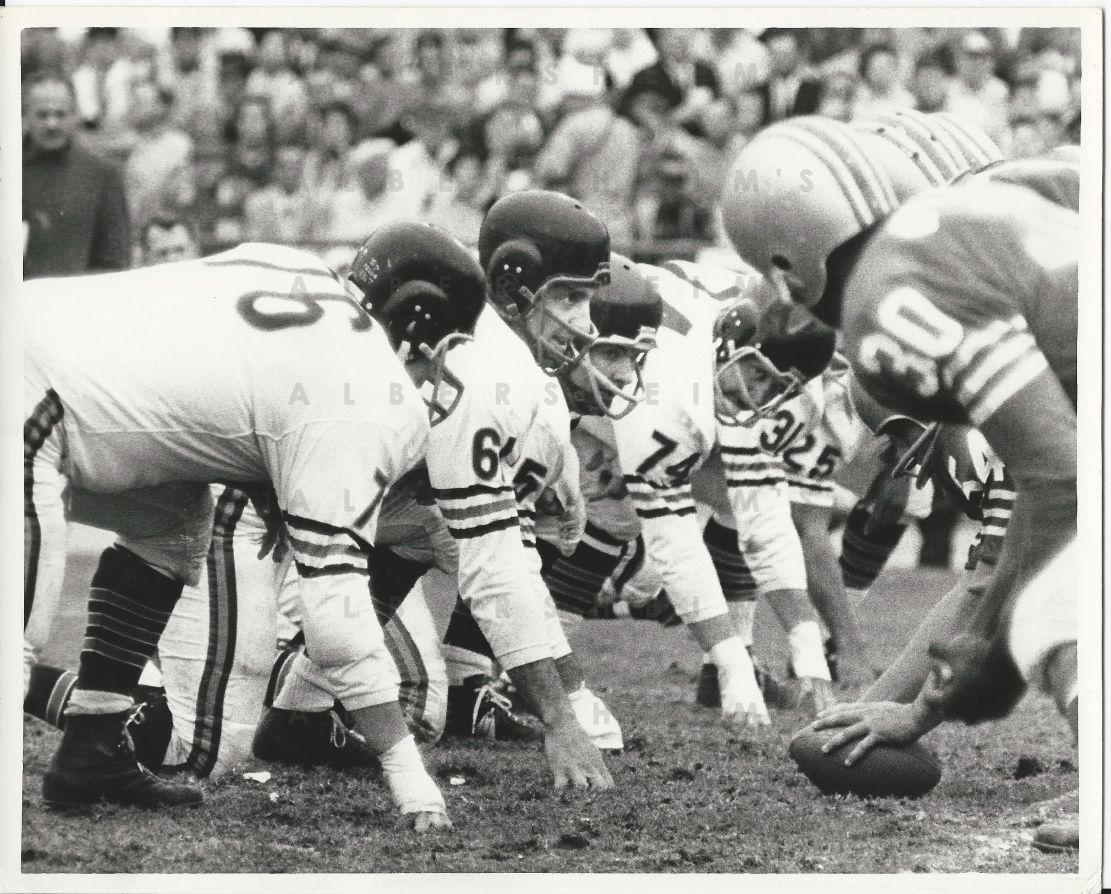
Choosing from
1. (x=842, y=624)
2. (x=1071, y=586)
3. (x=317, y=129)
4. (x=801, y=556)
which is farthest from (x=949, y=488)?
(x=317, y=129)

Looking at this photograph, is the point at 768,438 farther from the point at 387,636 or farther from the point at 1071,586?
the point at 1071,586

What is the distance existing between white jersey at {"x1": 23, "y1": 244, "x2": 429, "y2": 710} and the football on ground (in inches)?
46.0

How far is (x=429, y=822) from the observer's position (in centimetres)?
430

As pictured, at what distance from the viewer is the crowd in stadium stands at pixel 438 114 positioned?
5582mm

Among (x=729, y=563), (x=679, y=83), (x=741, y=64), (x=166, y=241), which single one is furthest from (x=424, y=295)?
(x=166, y=241)

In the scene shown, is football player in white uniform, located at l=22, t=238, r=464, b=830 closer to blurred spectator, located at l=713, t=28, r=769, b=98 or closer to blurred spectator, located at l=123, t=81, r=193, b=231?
blurred spectator, located at l=713, t=28, r=769, b=98

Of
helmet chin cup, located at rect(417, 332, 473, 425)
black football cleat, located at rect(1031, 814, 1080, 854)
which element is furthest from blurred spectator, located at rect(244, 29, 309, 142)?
black football cleat, located at rect(1031, 814, 1080, 854)

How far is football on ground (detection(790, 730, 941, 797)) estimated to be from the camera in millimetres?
4539

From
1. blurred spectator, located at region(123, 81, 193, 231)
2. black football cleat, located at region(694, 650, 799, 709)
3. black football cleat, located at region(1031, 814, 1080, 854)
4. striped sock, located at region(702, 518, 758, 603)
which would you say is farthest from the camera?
blurred spectator, located at region(123, 81, 193, 231)

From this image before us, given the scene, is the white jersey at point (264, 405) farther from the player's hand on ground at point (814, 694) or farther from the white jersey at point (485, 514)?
the player's hand on ground at point (814, 694)

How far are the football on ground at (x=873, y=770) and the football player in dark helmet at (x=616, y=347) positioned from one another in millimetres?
1285

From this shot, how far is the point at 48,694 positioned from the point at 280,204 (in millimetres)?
3934
